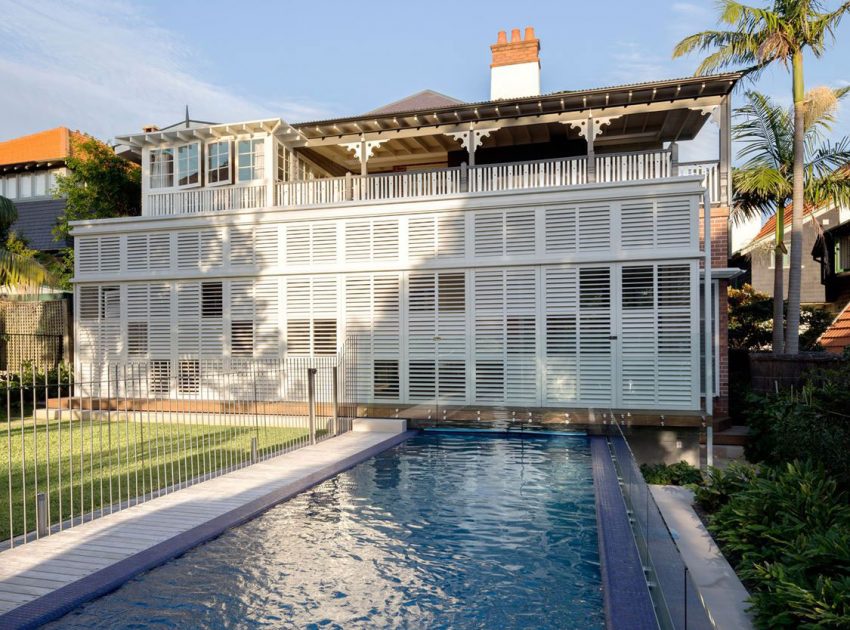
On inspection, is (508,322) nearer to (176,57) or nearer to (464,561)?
(464,561)

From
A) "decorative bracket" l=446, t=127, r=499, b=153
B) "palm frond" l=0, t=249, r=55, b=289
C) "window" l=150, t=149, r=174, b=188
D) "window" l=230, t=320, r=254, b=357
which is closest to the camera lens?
"decorative bracket" l=446, t=127, r=499, b=153

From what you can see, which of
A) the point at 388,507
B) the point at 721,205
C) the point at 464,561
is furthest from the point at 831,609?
the point at 721,205

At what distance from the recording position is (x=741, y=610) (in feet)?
15.3

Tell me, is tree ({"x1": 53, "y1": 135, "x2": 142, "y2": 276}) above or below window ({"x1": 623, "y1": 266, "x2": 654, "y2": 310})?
above

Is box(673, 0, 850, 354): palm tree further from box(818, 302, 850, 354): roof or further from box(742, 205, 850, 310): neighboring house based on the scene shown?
box(742, 205, 850, 310): neighboring house

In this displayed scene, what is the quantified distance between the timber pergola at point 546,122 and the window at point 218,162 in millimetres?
1740

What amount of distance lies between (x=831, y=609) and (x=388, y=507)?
4599 mm

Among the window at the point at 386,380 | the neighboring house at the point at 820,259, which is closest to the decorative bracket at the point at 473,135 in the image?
the window at the point at 386,380

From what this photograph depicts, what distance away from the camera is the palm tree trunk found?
13336mm

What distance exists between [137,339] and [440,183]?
7.92 m

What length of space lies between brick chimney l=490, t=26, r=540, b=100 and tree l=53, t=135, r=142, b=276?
442 inches

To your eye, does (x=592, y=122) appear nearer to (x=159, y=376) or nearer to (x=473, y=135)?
(x=473, y=135)

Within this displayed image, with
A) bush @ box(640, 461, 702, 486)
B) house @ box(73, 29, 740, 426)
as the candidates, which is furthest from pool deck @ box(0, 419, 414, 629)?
house @ box(73, 29, 740, 426)

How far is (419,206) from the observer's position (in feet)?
44.1
